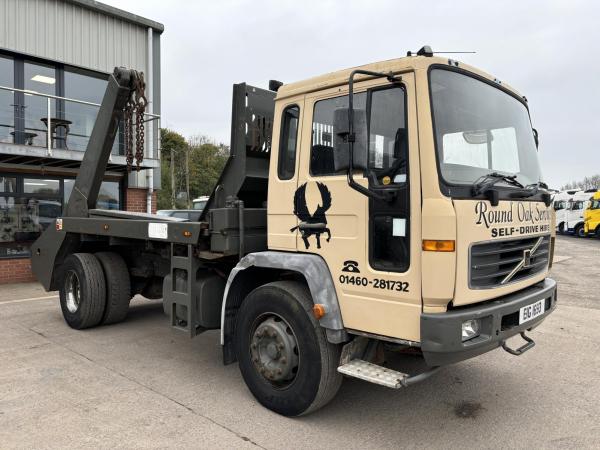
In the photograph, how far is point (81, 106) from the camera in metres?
10.7

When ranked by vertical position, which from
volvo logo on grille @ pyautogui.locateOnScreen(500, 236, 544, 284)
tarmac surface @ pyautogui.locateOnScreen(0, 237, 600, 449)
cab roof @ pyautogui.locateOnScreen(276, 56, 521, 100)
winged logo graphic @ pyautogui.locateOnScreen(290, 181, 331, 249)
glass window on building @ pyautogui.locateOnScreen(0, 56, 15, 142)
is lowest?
tarmac surface @ pyautogui.locateOnScreen(0, 237, 600, 449)

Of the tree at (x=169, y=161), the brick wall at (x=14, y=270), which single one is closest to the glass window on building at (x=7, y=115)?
the brick wall at (x=14, y=270)

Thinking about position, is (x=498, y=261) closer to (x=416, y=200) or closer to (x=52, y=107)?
(x=416, y=200)

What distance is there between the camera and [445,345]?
290 cm

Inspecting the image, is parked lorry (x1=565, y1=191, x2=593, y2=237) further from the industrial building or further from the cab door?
the cab door

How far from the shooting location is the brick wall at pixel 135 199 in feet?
39.3

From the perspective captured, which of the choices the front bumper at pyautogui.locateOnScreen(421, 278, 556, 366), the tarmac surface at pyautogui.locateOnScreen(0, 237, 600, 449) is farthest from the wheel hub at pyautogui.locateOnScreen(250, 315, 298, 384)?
the front bumper at pyautogui.locateOnScreen(421, 278, 556, 366)

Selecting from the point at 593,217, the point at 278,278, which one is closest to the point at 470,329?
Result: the point at 278,278

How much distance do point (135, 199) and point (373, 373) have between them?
10298 millimetres

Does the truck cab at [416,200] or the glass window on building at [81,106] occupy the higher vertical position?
the glass window on building at [81,106]

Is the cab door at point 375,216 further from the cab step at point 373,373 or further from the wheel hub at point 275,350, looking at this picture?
the wheel hub at point 275,350

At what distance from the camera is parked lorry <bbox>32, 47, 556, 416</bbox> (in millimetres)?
3027

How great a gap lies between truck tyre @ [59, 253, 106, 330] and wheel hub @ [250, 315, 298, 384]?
124 inches

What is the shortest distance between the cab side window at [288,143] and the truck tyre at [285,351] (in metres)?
0.94
